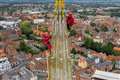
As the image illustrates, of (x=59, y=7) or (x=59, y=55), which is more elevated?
(x=59, y=7)

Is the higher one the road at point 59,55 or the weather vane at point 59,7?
the weather vane at point 59,7

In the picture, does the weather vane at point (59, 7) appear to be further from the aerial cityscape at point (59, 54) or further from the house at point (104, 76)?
the house at point (104, 76)

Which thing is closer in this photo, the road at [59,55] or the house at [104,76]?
the road at [59,55]

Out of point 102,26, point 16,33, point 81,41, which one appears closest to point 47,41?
point 81,41

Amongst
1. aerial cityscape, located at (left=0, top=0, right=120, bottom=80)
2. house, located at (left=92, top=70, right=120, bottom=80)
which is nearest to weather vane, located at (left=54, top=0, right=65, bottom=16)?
aerial cityscape, located at (left=0, top=0, right=120, bottom=80)

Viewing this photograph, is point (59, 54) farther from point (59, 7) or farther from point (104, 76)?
point (104, 76)

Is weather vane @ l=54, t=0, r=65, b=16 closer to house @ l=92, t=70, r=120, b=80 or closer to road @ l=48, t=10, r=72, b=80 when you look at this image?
road @ l=48, t=10, r=72, b=80

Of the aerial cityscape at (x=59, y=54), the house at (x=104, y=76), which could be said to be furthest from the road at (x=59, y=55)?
the house at (x=104, y=76)

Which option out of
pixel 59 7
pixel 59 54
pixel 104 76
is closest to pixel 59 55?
pixel 59 54

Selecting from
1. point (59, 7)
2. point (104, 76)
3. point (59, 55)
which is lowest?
point (104, 76)
